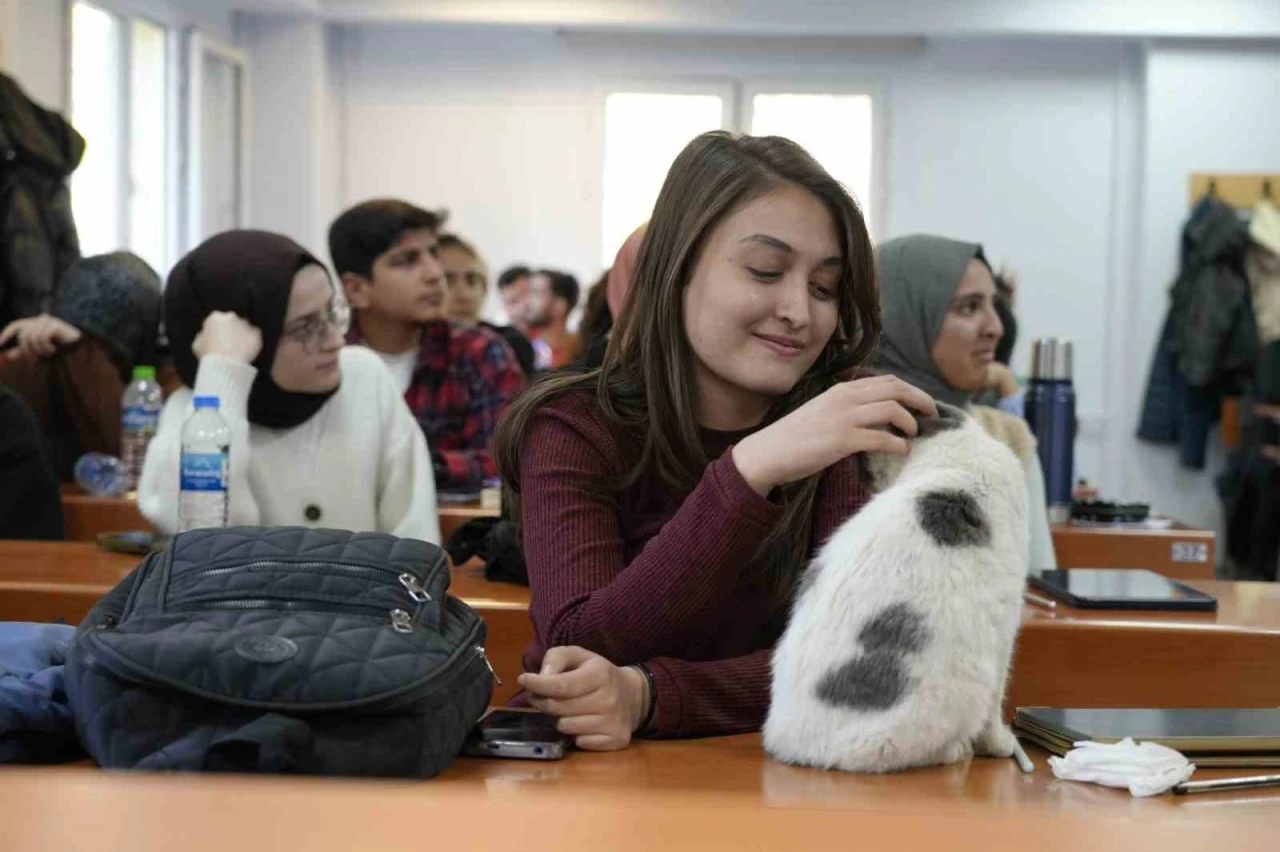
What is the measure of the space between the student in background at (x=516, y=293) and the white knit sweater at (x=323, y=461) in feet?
15.6

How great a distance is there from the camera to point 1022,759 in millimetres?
1252

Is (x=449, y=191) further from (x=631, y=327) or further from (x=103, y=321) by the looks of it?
(x=631, y=327)

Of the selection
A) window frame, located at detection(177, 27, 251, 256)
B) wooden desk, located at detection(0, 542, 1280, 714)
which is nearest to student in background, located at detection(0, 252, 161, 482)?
wooden desk, located at detection(0, 542, 1280, 714)

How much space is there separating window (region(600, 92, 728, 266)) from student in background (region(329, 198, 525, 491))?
4152 millimetres

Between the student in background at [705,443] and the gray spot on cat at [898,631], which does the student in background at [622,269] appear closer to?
the student in background at [705,443]

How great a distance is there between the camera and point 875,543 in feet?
4.07

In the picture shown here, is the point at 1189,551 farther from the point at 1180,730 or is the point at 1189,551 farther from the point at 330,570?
the point at 330,570

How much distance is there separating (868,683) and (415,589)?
373 millimetres

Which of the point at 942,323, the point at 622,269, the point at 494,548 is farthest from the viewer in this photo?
the point at 942,323

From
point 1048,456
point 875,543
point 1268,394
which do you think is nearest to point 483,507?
point 1048,456

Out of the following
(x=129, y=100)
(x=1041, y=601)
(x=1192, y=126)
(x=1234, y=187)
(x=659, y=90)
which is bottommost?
(x=1041, y=601)

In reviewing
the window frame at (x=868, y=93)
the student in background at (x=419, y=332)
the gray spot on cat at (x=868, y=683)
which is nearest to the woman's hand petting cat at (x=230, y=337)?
the student in background at (x=419, y=332)

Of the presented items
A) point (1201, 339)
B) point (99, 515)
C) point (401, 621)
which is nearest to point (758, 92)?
point (1201, 339)

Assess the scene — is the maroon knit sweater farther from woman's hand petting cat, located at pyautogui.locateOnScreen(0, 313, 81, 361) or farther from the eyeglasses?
woman's hand petting cat, located at pyautogui.locateOnScreen(0, 313, 81, 361)
